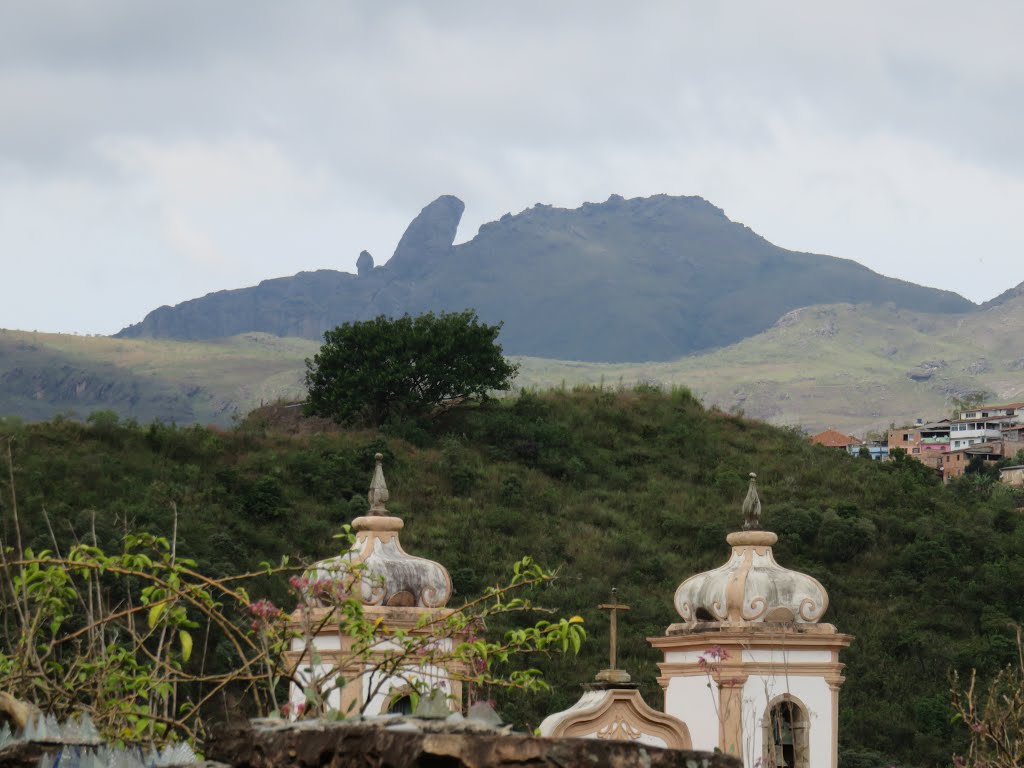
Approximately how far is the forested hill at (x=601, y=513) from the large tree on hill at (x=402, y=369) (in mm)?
933

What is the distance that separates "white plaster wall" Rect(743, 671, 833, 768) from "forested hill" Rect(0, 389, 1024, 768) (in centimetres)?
1513

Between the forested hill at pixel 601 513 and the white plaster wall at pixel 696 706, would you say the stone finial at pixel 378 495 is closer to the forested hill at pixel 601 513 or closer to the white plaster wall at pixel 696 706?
the white plaster wall at pixel 696 706

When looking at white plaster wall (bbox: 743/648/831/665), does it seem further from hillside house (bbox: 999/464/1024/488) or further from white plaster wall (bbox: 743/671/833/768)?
hillside house (bbox: 999/464/1024/488)

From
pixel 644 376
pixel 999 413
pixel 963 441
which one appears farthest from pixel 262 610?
pixel 644 376

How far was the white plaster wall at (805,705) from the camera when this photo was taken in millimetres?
15141

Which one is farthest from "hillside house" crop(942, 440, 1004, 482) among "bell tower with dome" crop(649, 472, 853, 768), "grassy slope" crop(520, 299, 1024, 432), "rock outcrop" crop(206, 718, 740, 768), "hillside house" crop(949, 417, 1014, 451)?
"rock outcrop" crop(206, 718, 740, 768)

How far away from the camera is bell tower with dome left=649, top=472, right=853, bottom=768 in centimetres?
1525

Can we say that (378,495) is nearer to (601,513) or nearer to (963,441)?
(601,513)

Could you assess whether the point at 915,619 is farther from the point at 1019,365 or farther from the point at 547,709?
the point at 1019,365

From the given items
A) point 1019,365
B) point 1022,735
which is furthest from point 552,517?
point 1019,365

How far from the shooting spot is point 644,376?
6850 inches

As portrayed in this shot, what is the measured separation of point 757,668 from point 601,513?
26.6m

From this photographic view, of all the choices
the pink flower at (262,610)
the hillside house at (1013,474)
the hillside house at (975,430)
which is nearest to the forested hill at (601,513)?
the pink flower at (262,610)

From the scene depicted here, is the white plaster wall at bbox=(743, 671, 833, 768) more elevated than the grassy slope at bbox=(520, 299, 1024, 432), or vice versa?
the grassy slope at bbox=(520, 299, 1024, 432)
